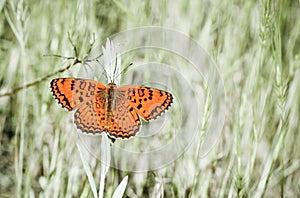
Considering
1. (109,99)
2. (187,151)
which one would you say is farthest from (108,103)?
(187,151)

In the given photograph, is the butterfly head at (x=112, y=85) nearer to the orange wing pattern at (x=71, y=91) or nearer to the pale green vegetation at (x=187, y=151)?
the orange wing pattern at (x=71, y=91)

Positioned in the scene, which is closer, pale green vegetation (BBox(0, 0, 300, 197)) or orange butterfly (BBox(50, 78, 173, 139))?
orange butterfly (BBox(50, 78, 173, 139))

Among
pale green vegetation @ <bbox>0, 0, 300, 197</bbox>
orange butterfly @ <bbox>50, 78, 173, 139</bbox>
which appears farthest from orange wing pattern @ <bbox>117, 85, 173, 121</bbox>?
pale green vegetation @ <bbox>0, 0, 300, 197</bbox>

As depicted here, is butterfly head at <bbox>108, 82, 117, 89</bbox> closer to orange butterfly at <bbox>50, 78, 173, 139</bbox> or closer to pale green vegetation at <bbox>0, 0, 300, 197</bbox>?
orange butterfly at <bbox>50, 78, 173, 139</bbox>

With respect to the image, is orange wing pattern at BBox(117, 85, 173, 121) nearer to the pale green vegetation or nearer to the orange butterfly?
the orange butterfly

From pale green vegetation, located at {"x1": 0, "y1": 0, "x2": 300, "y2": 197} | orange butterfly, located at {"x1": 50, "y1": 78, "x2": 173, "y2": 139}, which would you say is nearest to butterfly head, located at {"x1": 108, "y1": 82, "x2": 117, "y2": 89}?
orange butterfly, located at {"x1": 50, "y1": 78, "x2": 173, "y2": 139}

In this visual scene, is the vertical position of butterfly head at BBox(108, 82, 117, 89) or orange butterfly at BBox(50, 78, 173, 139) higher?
butterfly head at BBox(108, 82, 117, 89)

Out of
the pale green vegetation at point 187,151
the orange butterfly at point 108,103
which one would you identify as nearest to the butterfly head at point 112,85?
the orange butterfly at point 108,103
